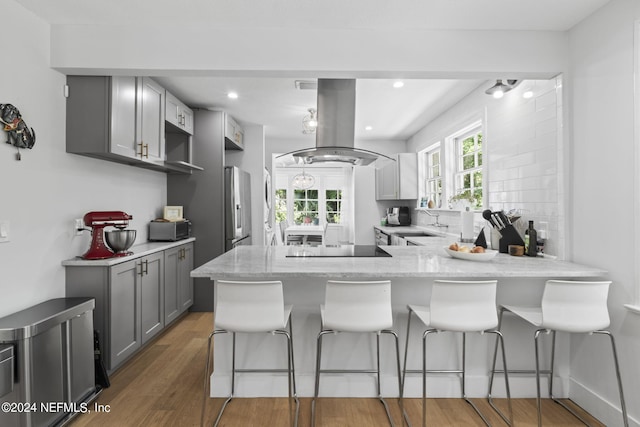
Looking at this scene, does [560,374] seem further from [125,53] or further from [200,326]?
[125,53]

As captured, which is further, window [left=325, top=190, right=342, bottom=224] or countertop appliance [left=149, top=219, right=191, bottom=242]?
window [left=325, top=190, right=342, bottom=224]

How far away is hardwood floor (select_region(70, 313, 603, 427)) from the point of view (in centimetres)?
209

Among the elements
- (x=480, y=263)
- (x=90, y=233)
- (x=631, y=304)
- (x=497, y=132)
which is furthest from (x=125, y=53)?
(x=631, y=304)

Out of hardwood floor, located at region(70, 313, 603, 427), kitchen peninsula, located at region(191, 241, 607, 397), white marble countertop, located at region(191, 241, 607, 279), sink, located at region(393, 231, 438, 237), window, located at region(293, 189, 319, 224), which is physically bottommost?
hardwood floor, located at region(70, 313, 603, 427)

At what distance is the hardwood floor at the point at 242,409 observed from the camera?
209 cm

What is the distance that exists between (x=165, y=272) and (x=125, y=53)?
2.02 metres

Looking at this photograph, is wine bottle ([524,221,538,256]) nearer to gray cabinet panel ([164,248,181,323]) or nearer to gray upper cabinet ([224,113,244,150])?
gray cabinet panel ([164,248,181,323])

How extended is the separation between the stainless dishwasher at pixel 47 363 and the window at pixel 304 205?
5.73 m

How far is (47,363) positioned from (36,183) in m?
1.14

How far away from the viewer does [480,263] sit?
2359mm

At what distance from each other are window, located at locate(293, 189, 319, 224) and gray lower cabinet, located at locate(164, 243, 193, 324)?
3942 millimetres

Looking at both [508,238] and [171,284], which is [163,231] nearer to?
[171,284]

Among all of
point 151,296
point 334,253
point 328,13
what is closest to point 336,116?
point 328,13

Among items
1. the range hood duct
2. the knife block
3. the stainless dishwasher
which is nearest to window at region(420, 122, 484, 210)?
the knife block
